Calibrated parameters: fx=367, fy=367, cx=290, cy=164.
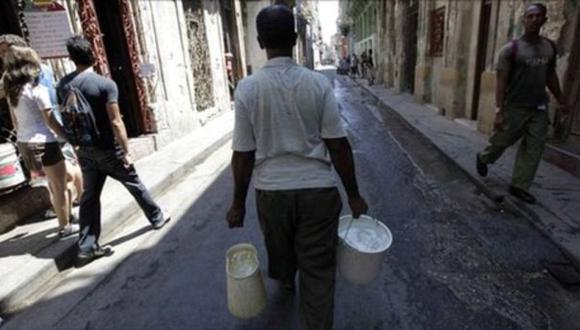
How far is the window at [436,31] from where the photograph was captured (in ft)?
31.6

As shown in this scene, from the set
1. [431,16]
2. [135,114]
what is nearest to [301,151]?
[135,114]

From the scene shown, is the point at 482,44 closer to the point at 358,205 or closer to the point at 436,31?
the point at 436,31

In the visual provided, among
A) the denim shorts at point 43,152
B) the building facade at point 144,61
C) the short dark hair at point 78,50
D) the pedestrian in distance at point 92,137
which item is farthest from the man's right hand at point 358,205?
the building facade at point 144,61

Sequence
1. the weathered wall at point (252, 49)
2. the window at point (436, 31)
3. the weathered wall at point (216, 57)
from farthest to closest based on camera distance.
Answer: the weathered wall at point (252, 49)
the weathered wall at point (216, 57)
the window at point (436, 31)

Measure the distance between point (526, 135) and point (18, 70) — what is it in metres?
5.05

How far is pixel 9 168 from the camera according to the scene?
155 inches

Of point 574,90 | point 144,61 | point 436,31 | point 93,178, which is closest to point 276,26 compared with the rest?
point 93,178

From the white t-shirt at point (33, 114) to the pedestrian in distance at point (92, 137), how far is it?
6.5 inches

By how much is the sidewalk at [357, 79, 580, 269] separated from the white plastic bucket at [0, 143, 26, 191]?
5.33 metres

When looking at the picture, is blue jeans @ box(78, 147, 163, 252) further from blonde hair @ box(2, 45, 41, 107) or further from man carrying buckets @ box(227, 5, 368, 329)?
man carrying buckets @ box(227, 5, 368, 329)

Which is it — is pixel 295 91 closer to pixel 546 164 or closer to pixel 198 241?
pixel 198 241

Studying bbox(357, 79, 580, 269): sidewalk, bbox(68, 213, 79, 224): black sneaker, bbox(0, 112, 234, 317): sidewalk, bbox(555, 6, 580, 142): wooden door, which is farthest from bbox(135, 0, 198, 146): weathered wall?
bbox(555, 6, 580, 142): wooden door

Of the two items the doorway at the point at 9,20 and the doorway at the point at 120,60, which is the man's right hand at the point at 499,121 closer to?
the doorway at the point at 9,20

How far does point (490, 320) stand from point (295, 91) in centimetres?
197
